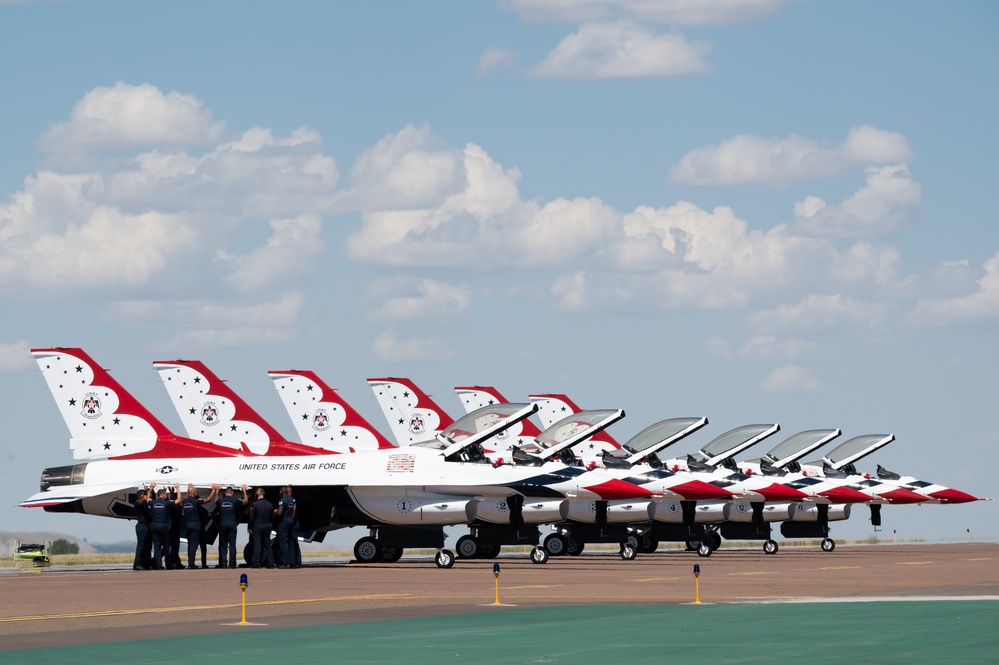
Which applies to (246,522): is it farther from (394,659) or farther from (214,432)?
(394,659)

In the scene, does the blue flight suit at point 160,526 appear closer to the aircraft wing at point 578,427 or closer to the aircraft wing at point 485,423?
the aircraft wing at point 485,423

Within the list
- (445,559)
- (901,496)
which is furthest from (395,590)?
(901,496)

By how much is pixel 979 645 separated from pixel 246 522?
21879 mm

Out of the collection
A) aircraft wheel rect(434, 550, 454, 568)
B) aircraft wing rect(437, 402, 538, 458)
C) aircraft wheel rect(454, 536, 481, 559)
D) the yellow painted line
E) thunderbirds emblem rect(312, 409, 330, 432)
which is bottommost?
the yellow painted line

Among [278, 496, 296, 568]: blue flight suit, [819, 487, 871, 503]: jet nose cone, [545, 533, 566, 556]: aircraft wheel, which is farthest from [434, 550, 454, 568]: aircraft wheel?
[819, 487, 871, 503]: jet nose cone

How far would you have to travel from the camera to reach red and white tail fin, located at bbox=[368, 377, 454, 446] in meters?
46.6

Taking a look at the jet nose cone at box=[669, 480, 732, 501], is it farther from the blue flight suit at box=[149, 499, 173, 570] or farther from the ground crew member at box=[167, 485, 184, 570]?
the blue flight suit at box=[149, 499, 173, 570]

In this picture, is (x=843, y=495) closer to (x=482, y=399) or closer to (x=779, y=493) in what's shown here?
(x=779, y=493)

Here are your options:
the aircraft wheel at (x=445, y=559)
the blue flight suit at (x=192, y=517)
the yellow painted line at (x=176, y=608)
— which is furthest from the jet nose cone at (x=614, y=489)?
the yellow painted line at (x=176, y=608)

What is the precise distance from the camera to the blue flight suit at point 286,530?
103 ft

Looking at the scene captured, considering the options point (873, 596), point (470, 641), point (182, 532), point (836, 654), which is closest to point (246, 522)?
point (182, 532)

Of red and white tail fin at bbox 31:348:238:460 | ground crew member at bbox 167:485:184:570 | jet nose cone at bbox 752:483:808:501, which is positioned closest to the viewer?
ground crew member at bbox 167:485:184:570

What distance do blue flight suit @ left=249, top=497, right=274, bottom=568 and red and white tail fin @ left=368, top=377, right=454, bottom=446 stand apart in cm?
1519

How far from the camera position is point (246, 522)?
3334cm
